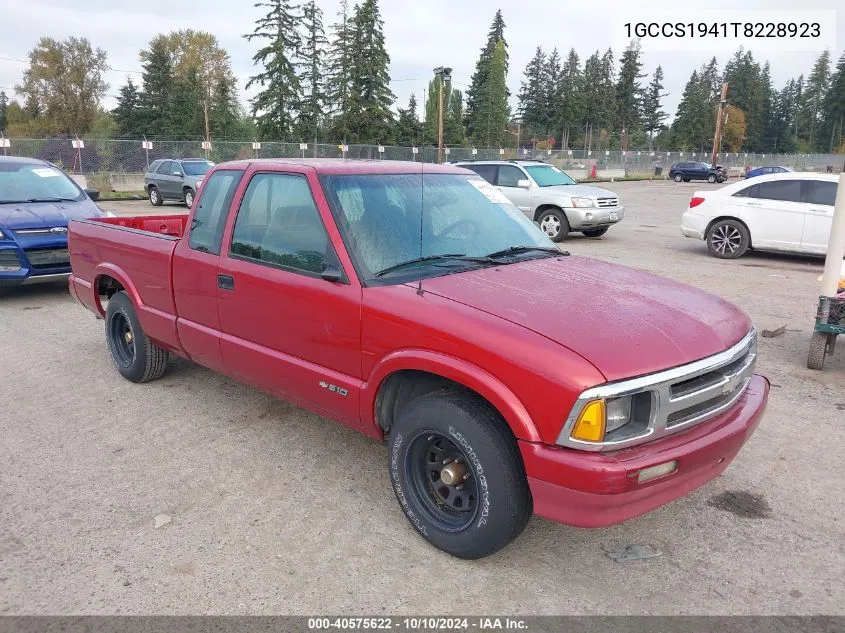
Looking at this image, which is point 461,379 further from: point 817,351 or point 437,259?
point 817,351

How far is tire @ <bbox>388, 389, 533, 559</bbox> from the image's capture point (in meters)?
2.66

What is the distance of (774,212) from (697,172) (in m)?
41.3

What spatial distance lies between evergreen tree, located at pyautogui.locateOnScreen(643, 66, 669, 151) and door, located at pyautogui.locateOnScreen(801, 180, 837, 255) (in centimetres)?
10047

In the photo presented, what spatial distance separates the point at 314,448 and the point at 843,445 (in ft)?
11.3

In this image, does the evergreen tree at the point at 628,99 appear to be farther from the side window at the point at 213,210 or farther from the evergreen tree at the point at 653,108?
the side window at the point at 213,210

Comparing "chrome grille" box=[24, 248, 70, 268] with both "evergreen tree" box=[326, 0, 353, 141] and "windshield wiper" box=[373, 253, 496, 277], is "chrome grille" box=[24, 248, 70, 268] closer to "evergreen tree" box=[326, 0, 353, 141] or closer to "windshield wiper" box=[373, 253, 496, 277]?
"windshield wiper" box=[373, 253, 496, 277]

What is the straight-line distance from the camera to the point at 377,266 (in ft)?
10.8

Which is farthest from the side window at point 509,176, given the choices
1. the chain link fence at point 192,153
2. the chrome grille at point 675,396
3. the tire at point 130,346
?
the chrome grille at point 675,396

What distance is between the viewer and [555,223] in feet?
44.4

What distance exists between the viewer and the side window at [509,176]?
45.9 feet

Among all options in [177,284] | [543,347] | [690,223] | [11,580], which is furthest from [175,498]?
[690,223]

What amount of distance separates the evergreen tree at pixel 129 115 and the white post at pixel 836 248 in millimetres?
68891

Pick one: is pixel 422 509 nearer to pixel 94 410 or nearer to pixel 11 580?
pixel 11 580

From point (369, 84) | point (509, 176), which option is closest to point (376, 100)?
point (369, 84)
